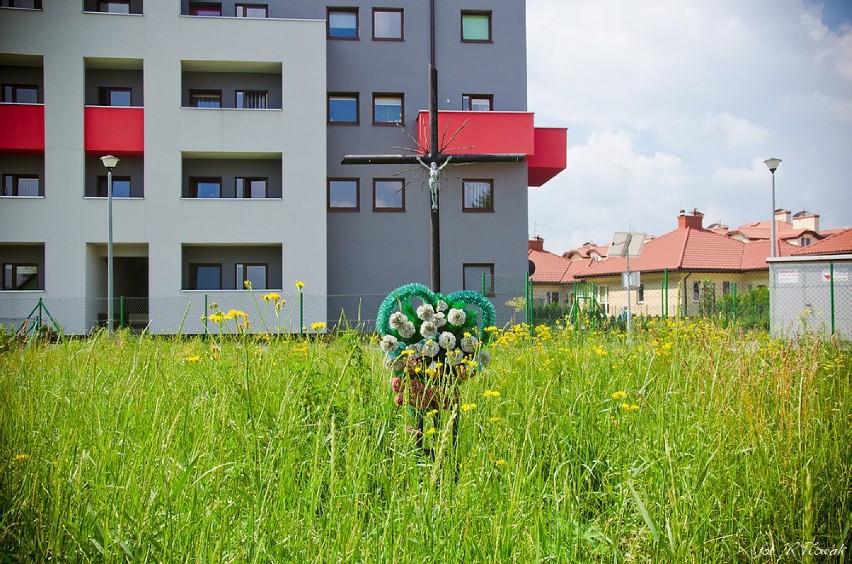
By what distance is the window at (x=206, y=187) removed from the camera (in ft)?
72.4

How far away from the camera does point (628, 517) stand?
2838mm

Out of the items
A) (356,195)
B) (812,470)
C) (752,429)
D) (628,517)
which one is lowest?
(628,517)

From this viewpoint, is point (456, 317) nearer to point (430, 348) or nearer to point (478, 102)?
point (430, 348)

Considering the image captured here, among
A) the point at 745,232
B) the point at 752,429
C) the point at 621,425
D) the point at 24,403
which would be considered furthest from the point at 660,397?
the point at 745,232

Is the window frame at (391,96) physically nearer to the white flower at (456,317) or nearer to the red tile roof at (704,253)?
the white flower at (456,317)

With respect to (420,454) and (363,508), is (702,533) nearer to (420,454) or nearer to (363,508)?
(363,508)

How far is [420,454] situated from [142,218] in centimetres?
1938

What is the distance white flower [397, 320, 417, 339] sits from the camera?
4.12 m

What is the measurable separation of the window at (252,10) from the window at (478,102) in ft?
25.6

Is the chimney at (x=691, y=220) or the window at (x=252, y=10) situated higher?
the window at (x=252, y=10)

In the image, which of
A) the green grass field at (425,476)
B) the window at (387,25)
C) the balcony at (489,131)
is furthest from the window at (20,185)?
the green grass field at (425,476)

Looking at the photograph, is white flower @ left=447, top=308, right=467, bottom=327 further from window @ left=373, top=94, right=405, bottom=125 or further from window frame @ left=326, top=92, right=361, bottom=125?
window frame @ left=326, top=92, right=361, bottom=125

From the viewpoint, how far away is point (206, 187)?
22.2 m

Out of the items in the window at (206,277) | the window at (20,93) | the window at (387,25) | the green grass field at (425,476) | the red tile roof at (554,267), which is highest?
the window at (387,25)
